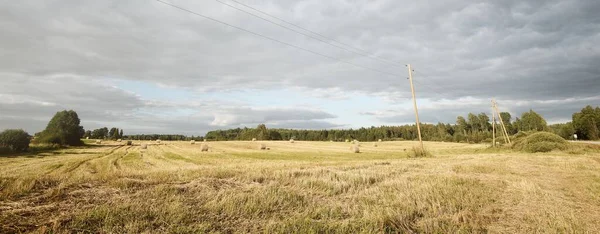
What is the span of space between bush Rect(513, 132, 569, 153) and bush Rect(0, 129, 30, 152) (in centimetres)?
5970

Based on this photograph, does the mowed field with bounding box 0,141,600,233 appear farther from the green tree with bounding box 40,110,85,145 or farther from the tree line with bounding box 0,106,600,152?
the green tree with bounding box 40,110,85,145

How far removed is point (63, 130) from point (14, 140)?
31.6m

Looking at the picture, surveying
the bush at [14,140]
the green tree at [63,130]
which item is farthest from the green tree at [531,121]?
the green tree at [63,130]

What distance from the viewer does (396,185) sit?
32.0ft

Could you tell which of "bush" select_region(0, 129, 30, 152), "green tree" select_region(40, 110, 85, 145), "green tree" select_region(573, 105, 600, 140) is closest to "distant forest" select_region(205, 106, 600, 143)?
"green tree" select_region(573, 105, 600, 140)

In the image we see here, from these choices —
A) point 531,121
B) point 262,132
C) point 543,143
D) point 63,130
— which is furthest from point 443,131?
point 63,130

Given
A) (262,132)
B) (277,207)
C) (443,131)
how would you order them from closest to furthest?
1. (277,207)
2. (262,132)
3. (443,131)

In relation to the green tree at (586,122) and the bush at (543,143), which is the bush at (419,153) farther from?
the green tree at (586,122)

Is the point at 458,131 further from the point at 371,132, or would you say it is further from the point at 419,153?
the point at 419,153

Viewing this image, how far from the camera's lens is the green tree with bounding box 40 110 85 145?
55.5 metres

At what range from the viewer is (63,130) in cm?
6281

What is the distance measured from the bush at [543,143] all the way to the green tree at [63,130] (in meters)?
72.6

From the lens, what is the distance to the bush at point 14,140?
34438 mm

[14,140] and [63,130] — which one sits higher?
[63,130]
